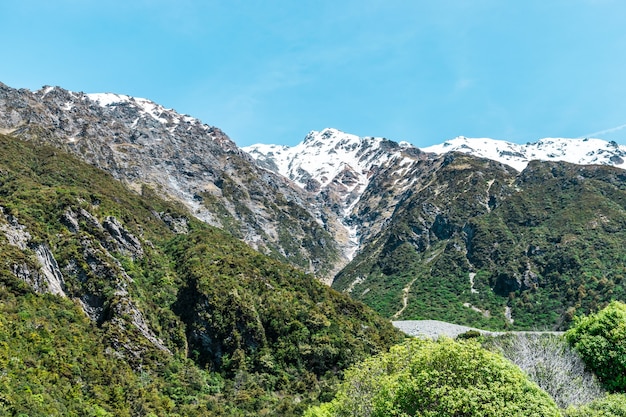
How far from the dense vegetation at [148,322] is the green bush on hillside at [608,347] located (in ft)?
119

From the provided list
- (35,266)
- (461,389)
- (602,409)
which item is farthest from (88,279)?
(602,409)

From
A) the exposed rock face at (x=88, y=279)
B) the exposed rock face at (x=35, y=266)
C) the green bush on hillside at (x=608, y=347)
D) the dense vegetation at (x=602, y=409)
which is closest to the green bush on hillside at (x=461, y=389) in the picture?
the dense vegetation at (x=602, y=409)

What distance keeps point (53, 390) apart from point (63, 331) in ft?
49.8

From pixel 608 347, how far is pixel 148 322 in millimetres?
71369

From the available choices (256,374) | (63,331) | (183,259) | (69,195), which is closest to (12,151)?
(69,195)

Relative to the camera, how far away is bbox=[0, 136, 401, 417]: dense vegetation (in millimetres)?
55656

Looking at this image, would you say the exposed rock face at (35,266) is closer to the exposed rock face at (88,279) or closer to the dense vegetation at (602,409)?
the exposed rock face at (88,279)

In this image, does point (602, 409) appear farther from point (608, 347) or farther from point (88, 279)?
point (88, 279)

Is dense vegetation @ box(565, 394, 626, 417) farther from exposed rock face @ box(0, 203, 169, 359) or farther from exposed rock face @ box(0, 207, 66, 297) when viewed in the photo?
exposed rock face @ box(0, 207, 66, 297)

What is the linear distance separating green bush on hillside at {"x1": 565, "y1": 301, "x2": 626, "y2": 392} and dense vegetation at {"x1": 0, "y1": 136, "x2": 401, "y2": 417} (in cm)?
3628

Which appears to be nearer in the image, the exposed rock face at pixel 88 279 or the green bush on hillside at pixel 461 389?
the green bush on hillside at pixel 461 389

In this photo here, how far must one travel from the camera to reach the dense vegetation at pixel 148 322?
55656mm

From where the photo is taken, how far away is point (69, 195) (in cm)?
9856

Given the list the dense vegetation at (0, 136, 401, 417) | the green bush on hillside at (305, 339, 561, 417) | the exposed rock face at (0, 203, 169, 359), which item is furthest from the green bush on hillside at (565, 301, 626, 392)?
the exposed rock face at (0, 203, 169, 359)
